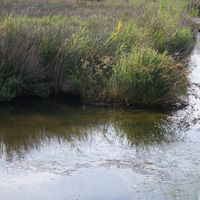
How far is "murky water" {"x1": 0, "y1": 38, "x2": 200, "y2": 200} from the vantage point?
643 centimetres

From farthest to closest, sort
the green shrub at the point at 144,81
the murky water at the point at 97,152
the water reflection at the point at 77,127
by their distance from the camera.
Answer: the green shrub at the point at 144,81, the water reflection at the point at 77,127, the murky water at the point at 97,152

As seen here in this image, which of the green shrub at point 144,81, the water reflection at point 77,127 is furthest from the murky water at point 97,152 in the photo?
the green shrub at point 144,81

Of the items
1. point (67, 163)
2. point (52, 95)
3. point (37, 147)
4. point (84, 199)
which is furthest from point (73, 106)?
point (84, 199)

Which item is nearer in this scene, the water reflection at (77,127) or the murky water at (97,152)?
the murky water at (97,152)

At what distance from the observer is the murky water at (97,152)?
6.43 meters

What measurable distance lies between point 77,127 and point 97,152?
130 centimetres

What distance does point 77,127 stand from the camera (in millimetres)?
8938

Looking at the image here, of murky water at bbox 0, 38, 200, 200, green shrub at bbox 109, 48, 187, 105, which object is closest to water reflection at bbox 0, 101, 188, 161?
murky water at bbox 0, 38, 200, 200

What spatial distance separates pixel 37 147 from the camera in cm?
791

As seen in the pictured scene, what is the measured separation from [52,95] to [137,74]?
1659 mm

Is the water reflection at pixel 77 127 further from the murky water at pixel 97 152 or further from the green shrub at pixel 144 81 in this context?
the green shrub at pixel 144 81

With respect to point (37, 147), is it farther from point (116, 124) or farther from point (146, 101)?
point (146, 101)

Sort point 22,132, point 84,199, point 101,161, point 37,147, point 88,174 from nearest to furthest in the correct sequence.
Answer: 1. point 84,199
2. point 88,174
3. point 101,161
4. point 37,147
5. point 22,132

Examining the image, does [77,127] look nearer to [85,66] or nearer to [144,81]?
[85,66]
